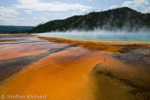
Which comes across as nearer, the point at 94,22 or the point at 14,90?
the point at 14,90

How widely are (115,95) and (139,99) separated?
2.09ft

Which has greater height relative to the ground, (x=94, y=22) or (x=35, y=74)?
(x=94, y=22)

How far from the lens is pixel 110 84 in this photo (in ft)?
11.5

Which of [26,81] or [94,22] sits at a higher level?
[94,22]

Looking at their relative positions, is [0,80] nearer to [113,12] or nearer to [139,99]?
[139,99]

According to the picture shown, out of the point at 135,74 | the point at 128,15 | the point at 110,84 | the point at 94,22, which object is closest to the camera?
the point at 110,84

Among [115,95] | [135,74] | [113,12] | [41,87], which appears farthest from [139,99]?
[113,12]

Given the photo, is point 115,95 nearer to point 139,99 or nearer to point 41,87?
point 139,99

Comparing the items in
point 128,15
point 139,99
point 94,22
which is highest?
point 128,15

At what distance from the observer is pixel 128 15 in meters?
85.3

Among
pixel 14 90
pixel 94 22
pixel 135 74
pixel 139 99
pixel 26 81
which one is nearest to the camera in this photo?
pixel 139 99

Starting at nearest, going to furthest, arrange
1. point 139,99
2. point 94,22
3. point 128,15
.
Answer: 1. point 139,99
2. point 94,22
3. point 128,15

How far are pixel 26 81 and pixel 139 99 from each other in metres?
3.90

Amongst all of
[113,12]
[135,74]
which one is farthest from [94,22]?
[135,74]
